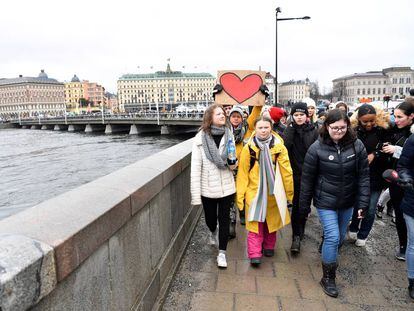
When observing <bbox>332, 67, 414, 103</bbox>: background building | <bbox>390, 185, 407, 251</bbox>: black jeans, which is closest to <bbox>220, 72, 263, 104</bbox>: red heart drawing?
<bbox>390, 185, 407, 251</bbox>: black jeans

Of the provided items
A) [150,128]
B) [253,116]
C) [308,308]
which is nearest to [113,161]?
[253,116]

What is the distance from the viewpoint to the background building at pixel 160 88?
136 metres

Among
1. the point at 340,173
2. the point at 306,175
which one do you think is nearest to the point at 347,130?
the point at 340,173

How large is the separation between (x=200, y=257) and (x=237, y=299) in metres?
0.96

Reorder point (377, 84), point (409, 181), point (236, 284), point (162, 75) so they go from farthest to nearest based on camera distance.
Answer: point (162, 75), point (377, 84), point (236, 284), point (409, 181)

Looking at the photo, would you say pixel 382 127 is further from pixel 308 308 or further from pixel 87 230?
pixel 87 230

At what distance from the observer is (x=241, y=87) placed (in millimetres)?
4648

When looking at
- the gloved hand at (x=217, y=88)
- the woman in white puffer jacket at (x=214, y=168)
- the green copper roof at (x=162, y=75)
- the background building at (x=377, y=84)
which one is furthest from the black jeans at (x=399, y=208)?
the green copper roof at (x=162, y=75)

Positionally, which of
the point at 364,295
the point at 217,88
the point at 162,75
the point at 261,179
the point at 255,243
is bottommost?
the point at 364,295

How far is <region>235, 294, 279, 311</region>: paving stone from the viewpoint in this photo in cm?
295

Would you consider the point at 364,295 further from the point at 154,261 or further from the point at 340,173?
the point at 154,261

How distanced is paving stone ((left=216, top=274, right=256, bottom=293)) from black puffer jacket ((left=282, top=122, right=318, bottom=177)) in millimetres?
1484

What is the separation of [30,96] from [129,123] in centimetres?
10128

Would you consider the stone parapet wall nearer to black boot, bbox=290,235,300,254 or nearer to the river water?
black boot, bbox=290,235,300,254
